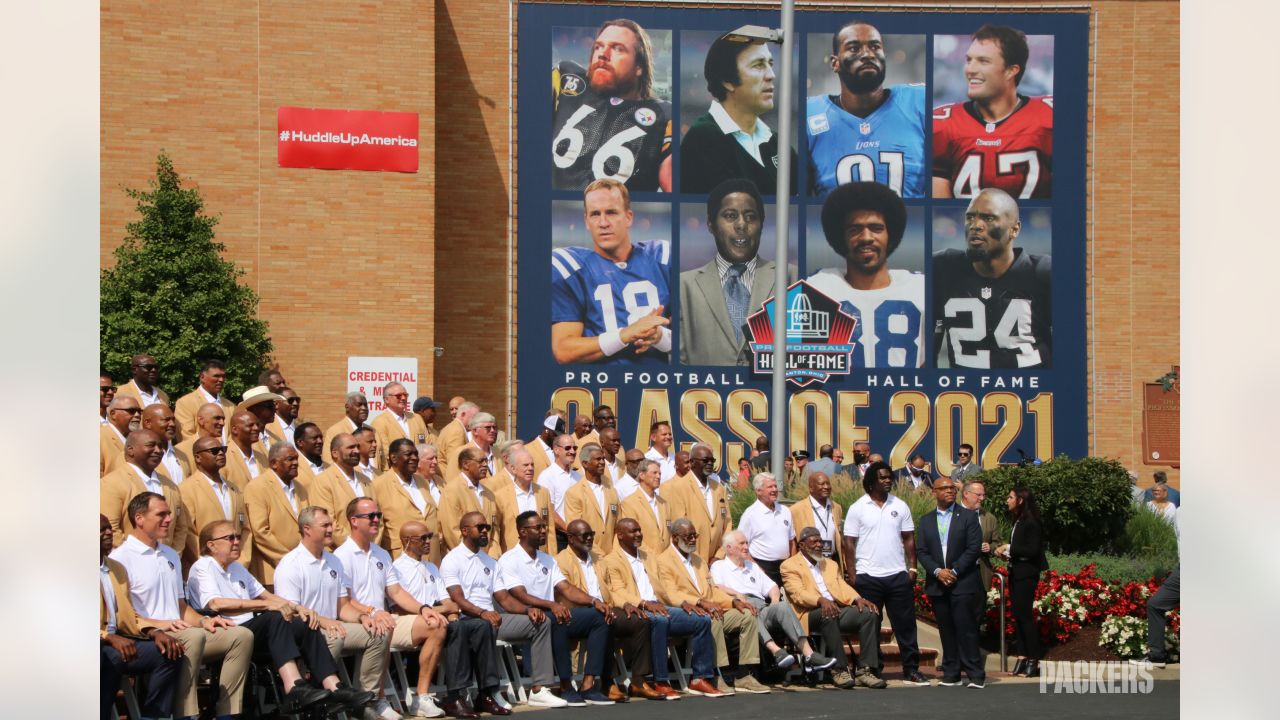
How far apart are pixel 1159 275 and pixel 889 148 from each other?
567 cm

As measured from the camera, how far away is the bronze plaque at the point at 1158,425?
89.1 feet

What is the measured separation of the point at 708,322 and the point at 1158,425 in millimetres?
8518

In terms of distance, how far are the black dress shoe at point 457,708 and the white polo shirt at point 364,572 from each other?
2.96 feet

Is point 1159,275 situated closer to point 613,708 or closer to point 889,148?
point 889,148

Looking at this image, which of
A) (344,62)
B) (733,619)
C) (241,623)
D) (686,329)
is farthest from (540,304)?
(241,623)

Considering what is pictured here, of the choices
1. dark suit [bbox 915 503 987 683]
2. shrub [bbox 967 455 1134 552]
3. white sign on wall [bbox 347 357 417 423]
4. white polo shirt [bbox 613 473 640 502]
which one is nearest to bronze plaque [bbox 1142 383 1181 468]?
shrub [bbox 967 455 1134 552]

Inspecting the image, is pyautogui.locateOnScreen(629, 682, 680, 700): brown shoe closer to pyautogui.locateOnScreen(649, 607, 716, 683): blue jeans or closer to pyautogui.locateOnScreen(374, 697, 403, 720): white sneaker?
pyautogui.locateOnScreen(649, 607, 716, 683): blue jeans

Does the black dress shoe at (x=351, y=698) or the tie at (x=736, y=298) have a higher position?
the tie at (x=736, y=298)

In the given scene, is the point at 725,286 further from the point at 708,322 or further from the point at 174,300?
the point at 174,300

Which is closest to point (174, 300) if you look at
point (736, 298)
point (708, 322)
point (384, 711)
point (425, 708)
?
point (708, 322)

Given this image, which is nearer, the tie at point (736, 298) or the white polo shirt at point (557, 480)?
the white polo shirt at point (557, 480)

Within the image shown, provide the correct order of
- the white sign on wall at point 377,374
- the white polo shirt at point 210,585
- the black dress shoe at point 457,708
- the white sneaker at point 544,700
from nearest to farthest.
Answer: the white polo shirt at point 210,585 < the black dress shoe at point 457,708 < the white sneaker at point 544,700 < the white sign on wall at point 377,374

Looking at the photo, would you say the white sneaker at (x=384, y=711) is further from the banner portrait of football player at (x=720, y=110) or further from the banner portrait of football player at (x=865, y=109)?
the banner portrait of football player at (x=865, y=109)

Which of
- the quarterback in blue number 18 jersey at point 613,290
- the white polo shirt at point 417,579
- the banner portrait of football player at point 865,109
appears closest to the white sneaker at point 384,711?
the white polo shirt at point 417,579
